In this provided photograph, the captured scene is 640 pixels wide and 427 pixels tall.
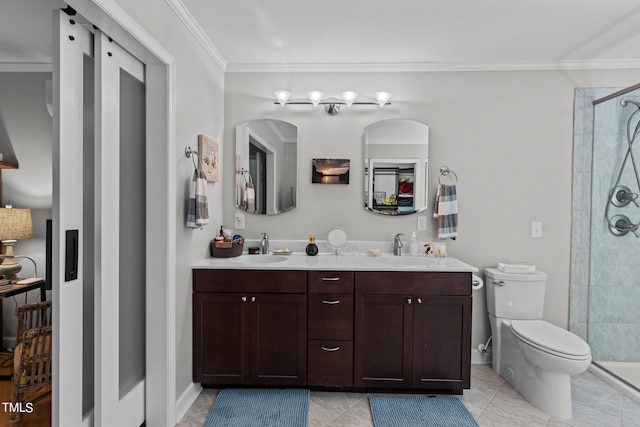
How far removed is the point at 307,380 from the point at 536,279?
182cm

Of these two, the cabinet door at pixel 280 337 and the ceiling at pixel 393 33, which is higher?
the ceiling at pixel 393 33

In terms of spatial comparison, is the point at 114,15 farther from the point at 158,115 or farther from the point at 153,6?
the point at 158,115

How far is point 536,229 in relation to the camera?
311 centimetres

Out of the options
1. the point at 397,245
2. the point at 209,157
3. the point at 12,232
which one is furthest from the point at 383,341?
the point at 12,232

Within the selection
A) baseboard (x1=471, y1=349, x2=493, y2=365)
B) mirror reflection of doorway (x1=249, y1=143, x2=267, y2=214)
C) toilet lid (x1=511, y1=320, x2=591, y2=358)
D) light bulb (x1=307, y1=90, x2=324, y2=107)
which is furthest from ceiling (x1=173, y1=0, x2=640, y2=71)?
baseboard (x1=471, y1=349, x2=493, y2=365)

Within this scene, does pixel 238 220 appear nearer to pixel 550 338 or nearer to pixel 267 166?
pixel 267 166

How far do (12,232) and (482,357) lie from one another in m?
3.85

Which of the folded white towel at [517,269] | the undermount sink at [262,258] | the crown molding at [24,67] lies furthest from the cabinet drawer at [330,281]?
the crown molding at [24,67]

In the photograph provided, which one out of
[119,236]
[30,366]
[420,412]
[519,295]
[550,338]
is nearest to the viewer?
[119,236]

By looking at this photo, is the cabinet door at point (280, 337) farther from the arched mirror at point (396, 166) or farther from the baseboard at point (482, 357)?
the baseboard at point (482, 357)

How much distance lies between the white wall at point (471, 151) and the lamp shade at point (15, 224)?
1576mm

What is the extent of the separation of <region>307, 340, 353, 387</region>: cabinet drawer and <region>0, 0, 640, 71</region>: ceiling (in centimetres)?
208

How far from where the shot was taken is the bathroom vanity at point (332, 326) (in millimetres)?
2512

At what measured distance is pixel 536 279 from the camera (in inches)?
112
